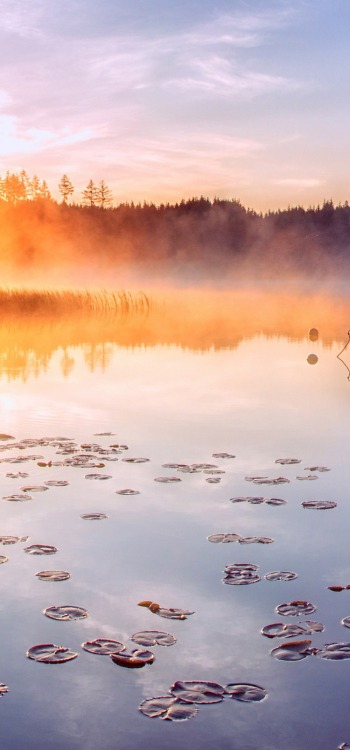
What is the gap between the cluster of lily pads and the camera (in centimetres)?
420

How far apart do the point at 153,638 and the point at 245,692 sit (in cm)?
76

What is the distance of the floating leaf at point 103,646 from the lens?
479 cm

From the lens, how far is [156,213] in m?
139

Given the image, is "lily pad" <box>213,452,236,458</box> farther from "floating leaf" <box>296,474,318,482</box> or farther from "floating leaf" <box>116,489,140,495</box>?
"floating leaf" <box>116,489,140,495</box>

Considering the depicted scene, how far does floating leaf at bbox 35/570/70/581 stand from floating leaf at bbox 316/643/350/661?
1878 mm

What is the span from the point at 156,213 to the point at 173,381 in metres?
125

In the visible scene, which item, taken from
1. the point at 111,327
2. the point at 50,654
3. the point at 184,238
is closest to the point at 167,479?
the point at 50,654

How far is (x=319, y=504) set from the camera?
25.4ft

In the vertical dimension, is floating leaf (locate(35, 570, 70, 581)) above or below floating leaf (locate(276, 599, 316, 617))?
above

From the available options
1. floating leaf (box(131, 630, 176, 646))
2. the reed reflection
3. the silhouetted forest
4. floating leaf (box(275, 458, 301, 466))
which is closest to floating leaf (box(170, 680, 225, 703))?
floating leaf (box(131, 630, 176, 646))

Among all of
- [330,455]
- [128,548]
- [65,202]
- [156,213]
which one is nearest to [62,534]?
[128,548]

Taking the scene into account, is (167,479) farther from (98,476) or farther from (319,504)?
(319,504)

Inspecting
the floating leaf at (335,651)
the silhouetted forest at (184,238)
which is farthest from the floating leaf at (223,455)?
the silhouetted forest at (184,238)

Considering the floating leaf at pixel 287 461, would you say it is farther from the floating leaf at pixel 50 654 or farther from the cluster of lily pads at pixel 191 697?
the cluster of lily pads at pixel 191 697
